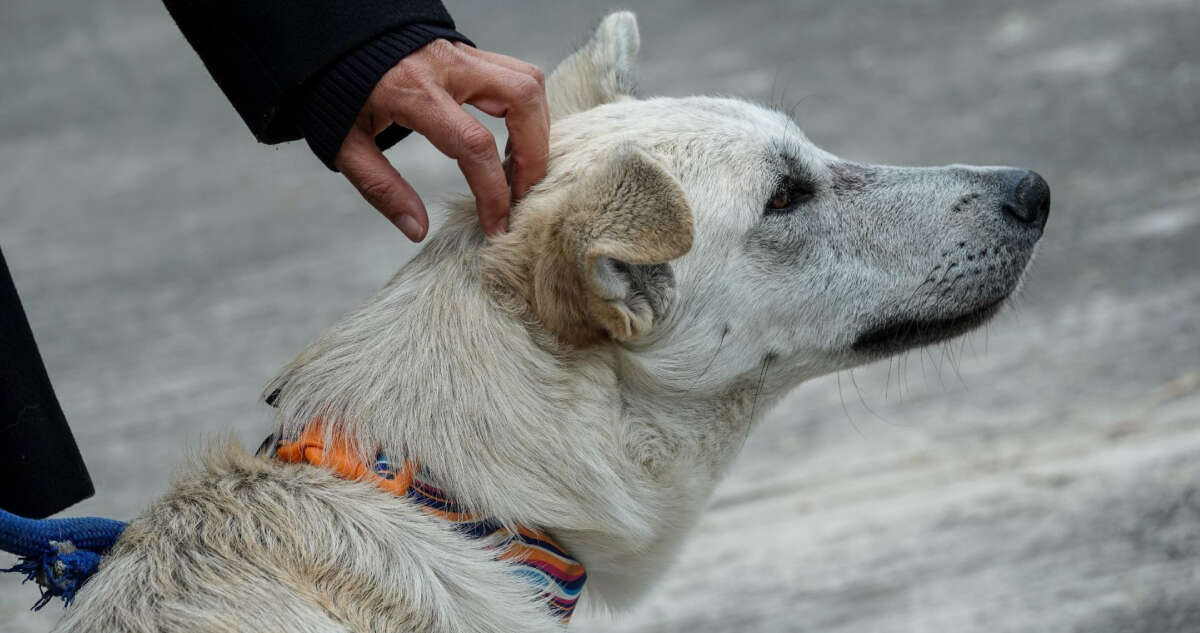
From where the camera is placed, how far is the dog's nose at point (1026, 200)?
10.4ft

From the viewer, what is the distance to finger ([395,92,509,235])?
266 centimetres

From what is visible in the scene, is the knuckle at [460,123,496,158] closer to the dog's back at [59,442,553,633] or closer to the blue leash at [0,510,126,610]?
the dog's back at [59,442,553,633]

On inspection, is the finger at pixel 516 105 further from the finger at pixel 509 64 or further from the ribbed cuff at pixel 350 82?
the ribbed cuff at pixel 350 82

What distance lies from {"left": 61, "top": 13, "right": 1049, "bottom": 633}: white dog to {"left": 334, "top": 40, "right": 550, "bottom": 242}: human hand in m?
0.08

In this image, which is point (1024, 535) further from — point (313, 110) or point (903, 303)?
point (313, 110)

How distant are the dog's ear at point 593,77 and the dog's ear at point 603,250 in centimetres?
66

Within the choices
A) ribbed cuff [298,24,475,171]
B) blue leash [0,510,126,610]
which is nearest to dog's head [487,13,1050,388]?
ribbed cuff [298,24,475,171]

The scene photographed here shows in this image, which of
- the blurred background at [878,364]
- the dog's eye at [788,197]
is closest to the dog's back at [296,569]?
the blurred background at [878,364]

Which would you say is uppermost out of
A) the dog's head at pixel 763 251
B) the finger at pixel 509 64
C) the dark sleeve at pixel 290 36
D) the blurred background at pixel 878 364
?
the dark sleeve at pixel 290 36

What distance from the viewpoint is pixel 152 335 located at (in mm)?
7141

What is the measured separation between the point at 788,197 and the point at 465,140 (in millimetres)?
857

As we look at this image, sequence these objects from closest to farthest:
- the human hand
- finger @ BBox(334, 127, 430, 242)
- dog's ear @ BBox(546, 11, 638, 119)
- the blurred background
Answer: the human hand, finger @ BBox(334, 127, 430, 242), dog's ear @ BBox(546, 11, 638, 119), the blurred background

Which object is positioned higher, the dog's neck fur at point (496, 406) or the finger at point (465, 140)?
the finger at point (465, 140)

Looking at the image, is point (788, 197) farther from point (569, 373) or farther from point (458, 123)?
point (458, 123)
